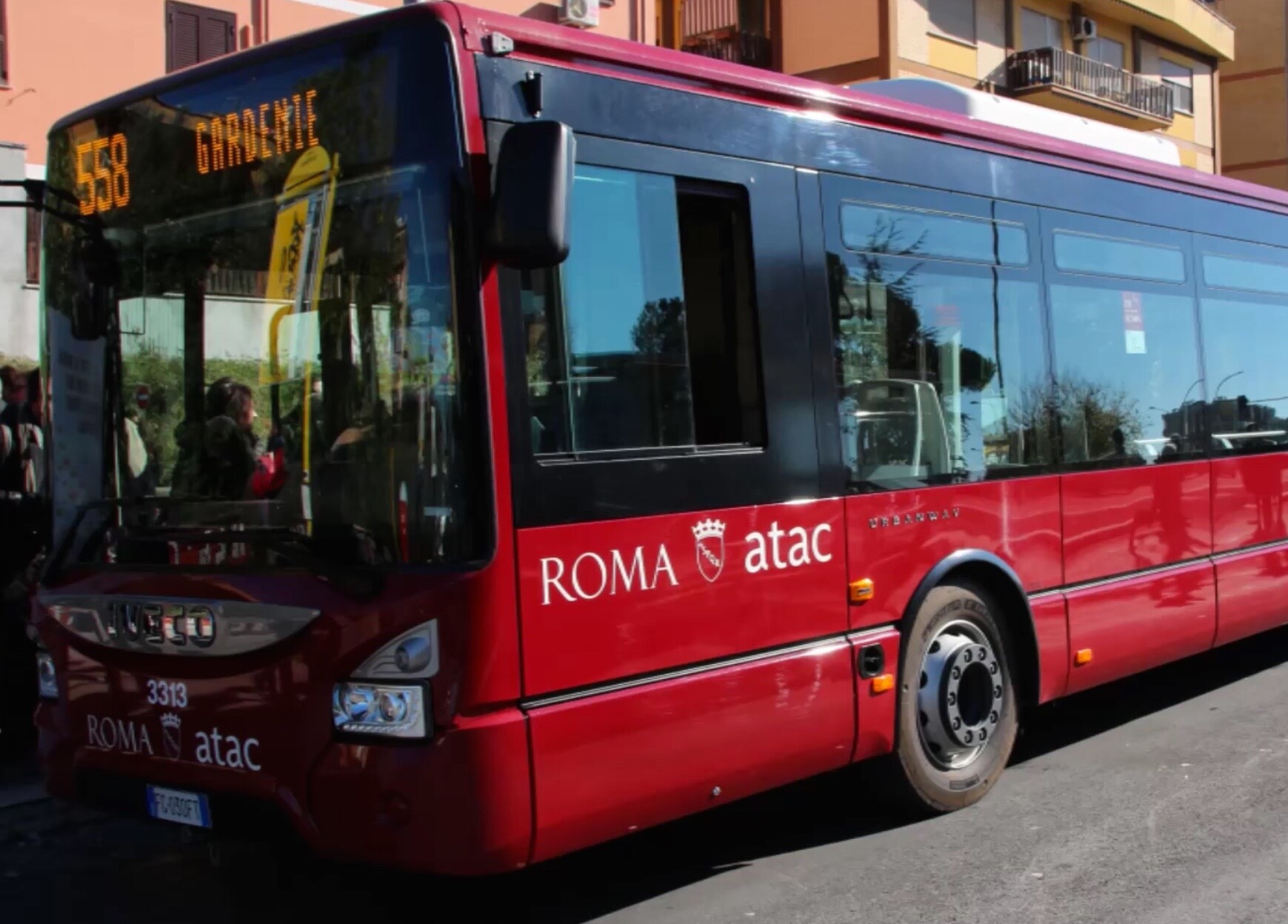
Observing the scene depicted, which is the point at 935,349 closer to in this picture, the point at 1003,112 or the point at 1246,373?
the point at 1003,112

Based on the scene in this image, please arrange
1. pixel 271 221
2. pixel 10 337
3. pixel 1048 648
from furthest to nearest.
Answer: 1. pixel 10 337
2. pixel 1048 648
3. pixel 271 221

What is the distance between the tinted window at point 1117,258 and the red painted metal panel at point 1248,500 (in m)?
1.17

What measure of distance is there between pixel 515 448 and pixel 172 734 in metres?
1.53

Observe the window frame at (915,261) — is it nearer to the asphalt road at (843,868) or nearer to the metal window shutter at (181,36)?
the asphalt road at (843,868)

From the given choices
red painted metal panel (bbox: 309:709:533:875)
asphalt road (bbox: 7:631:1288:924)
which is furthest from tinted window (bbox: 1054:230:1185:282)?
red painted metal panel (bbox: 309:709:533:875)

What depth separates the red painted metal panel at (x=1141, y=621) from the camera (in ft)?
22.3

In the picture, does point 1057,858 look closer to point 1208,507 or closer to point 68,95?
point 1208,507

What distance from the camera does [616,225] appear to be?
4812 millimetres

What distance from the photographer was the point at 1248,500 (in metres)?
8.30

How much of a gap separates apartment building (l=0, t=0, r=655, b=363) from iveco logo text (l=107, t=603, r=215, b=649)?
10.6m

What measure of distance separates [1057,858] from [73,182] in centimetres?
457

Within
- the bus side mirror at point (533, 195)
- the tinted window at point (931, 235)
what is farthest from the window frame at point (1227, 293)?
the bus side mirror at point (533, 195)

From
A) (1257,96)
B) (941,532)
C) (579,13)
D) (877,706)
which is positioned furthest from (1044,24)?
(877,706)

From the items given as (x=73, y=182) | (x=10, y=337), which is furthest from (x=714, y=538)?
(x=10, y=337)
